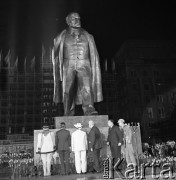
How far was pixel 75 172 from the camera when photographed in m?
6.17

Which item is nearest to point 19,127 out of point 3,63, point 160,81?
point 3,63

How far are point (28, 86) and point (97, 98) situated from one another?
98.1 feet

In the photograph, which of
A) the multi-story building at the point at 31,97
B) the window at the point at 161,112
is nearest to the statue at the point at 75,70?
the window at the point at 161,112

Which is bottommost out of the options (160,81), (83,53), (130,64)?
(83,53)

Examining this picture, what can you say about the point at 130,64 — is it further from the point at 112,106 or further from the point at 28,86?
the point at 28,86

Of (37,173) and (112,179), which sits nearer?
(112,179)

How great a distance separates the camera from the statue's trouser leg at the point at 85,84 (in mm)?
7957

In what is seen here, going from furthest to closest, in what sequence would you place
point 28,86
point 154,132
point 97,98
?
1. point 28,86
2. point 154,132
3. point 97,98

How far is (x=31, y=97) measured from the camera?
36.0 m

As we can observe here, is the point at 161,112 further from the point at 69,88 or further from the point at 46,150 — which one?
the point at 46,150

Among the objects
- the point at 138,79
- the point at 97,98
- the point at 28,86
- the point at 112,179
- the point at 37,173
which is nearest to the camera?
the point at 112,179

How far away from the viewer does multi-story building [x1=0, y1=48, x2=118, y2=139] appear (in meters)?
34.1

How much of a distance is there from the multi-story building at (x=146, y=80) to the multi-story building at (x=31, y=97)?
1981 millimetres

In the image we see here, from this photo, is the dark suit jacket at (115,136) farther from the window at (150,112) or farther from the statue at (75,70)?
the window at (150,112)
